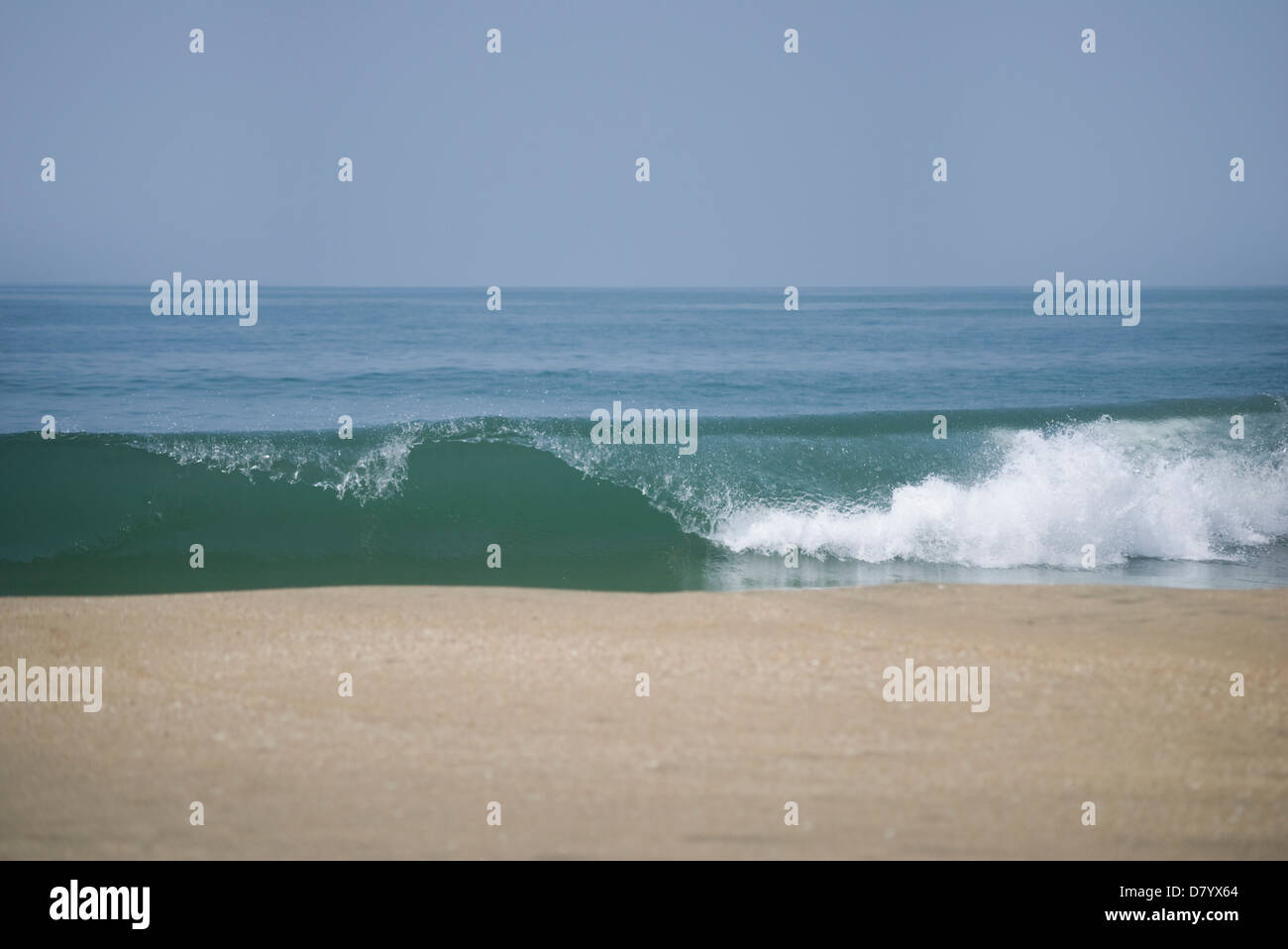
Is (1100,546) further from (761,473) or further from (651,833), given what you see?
(651,833)

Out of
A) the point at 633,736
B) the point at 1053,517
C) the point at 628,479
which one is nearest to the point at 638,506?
the point at 628,479

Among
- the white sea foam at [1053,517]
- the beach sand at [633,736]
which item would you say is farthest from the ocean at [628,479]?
the beach sand at [633,736]

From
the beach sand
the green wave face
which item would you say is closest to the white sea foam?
the green wave face

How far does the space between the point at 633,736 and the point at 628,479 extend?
903 centimetres

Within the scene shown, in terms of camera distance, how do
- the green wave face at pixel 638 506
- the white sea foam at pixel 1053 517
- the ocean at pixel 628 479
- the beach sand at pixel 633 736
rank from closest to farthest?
the beach sand at pixel 633 736 → the green wave face at pixel 638 506 → the ocean at pixel 628 479 → the white sea foam at pixel 1053 517

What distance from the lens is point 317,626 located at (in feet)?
23.5

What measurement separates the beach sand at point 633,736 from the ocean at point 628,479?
3.42 meters

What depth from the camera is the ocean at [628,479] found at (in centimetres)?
1153

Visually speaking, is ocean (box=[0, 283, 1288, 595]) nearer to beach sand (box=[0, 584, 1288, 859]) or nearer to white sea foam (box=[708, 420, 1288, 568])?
white sea foam (box=[708, 420, 1288, 568])

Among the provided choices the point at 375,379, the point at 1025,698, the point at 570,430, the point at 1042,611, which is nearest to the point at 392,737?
the point at 1025,698

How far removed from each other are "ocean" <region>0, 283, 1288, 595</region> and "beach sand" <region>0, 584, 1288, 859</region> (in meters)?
3.42

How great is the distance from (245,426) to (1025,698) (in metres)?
14.0

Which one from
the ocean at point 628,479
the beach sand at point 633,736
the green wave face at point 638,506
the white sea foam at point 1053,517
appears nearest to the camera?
the beach sand at point 633,736

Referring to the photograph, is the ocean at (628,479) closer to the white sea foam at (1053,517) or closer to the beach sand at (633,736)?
the white sea foam at (1053,517)
